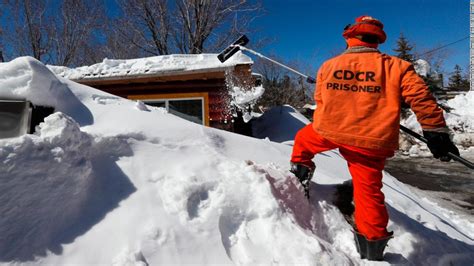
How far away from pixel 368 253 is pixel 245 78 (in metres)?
4.85

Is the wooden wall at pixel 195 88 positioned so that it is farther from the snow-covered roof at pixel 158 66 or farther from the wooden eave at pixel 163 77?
the snow-covered roof at pixel 158 66

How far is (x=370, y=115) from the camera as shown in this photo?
2.21m

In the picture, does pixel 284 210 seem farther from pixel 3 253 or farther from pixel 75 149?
pixel 3 253

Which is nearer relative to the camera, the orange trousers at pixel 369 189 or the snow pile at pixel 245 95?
the orange trousers at pixel 369 189

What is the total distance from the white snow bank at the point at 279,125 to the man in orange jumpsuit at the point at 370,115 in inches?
218

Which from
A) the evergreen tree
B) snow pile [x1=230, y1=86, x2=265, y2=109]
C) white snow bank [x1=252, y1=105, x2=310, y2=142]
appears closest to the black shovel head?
snow pile [x1=230, y1=86, x2=265, y2=109]

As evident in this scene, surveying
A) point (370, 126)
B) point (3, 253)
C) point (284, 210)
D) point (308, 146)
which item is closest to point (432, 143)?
point (370, 126)

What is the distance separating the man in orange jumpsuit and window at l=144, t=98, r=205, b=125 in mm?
5366

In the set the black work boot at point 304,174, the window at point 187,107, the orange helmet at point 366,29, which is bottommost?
the black work boot at point 304,174

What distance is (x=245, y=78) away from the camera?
21.4 feet

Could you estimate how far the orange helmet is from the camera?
2309mm

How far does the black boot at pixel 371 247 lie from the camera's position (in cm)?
214

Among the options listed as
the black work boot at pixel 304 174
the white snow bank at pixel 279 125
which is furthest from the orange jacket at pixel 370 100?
the white snow bank at pixel 279 125

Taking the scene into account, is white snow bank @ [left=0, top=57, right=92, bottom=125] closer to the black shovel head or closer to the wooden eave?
the black shovel head
